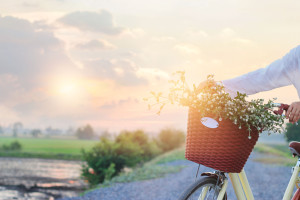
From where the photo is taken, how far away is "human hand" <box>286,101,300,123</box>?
2.41 meters

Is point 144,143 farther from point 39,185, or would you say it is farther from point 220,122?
point 220,122

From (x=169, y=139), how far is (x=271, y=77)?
1747 cm

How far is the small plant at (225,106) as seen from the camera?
2254 millimetres

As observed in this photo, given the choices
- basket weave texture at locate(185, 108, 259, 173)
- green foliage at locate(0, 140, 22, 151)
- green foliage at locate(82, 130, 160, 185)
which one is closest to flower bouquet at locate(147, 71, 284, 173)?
basket weave texture at locate(185, 108, 259, 173)

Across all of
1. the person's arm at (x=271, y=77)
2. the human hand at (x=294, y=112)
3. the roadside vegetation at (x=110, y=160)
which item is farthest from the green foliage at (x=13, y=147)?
the human hand at (x=294, y=112)

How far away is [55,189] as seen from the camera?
10219 mm

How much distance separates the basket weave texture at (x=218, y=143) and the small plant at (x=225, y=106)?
0.18 feet

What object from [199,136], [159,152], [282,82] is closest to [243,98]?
[199,136]

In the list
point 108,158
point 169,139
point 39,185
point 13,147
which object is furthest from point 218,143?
point 13,147

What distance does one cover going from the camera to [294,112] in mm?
2418

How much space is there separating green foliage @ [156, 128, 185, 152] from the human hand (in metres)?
17.1

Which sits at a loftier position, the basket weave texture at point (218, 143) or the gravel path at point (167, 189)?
the basket weave texture at point (218, 143)

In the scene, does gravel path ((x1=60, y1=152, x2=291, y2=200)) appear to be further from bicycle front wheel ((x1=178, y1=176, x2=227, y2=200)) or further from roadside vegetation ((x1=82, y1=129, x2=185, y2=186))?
bicycle front wheel ((x1=178, y1=176, x2=227, y2=200))

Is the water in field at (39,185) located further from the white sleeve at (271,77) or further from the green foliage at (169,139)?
the white sleeve at (271,77)
